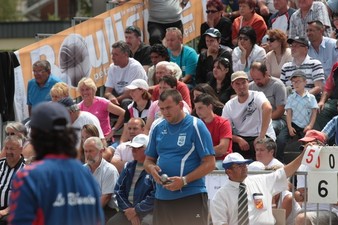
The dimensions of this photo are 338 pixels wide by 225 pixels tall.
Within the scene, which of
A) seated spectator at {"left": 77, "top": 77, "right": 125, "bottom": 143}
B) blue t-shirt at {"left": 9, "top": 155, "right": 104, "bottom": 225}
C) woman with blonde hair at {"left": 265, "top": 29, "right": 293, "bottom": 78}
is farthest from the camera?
woman with blonde hair at {"left": 265, "top": 29, "right": 293, "bottom": 78}

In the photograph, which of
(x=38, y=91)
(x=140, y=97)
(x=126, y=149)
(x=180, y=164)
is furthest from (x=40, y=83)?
(x=180, y=164)

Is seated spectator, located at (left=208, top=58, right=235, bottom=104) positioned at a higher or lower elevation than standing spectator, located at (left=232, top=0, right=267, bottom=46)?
lower

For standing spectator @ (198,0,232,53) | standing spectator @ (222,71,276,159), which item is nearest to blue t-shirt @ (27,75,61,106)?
standing spectator @ (222,71,276,159)

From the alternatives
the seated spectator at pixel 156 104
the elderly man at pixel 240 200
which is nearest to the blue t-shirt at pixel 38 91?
the seated spectator at pixel 156 104

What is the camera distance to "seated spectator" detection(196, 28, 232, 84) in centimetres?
1641

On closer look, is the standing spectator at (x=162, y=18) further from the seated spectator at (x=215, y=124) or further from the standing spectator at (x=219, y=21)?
the seated spectator at (x=215, y=124)

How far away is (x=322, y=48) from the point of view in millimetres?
16359

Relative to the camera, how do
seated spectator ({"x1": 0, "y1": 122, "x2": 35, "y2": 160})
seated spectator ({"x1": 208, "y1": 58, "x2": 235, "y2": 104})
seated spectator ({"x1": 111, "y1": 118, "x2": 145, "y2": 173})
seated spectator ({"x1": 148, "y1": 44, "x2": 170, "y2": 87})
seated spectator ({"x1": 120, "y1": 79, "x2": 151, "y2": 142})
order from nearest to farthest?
1. seated spectator ({"x1": 111, "y1": 118, "x2": 145, "y2": 173})
2. seated spectator ({"x1": 0, "y1": 122, "x2": 35, "y2": 160})
3. seated spectator ({"x1": 120, "y1": 79, "x2": 151, "y2": 142})
4. seated spectator ({"x1": 208, "y1": 58, "x2": 235, "y2": 104})
5. seated spectator ({"x1": 148, "y1": 44, "x2": 170, "y2": 87})

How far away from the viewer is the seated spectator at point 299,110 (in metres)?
14.5

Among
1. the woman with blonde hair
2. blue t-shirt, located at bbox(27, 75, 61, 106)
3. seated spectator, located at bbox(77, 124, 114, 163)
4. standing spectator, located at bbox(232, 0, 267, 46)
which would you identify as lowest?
seated spectator, located at bbox(77, 124, 114, 163)

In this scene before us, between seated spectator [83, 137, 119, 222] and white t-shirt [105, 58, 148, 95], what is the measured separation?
11.5 ft

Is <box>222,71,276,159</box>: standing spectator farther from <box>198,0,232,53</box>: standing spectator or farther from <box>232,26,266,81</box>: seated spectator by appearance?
<box>198,0,232,53</box>: standing spectator

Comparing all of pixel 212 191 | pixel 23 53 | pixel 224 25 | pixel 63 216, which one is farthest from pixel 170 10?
pixel 63 216

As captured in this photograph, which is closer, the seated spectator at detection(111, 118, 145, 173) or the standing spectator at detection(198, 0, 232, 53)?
the seated spectator at detection(111, 118, 145, 173)
